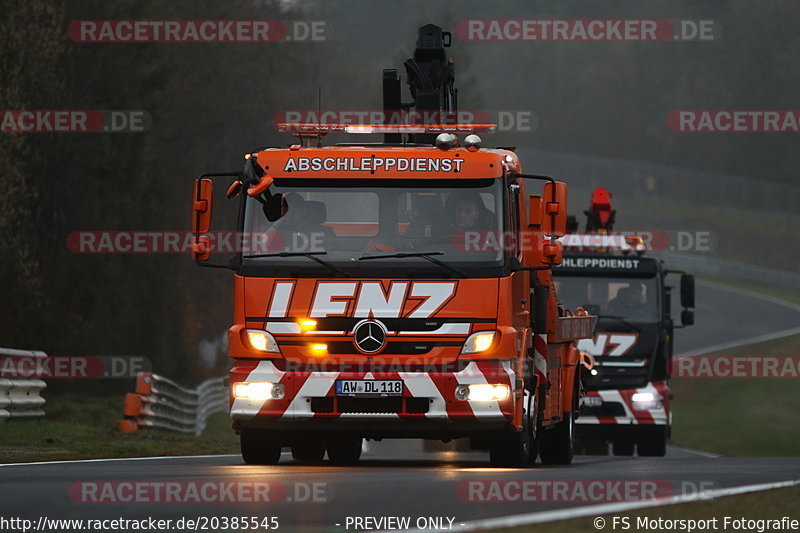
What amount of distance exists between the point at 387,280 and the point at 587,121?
384 feet

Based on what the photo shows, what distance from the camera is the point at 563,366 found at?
62.2 feet

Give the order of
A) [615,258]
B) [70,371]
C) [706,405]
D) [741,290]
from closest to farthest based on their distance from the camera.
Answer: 1. [615,258]
2. [70,371]
3. [706,405]
4. [741,290]

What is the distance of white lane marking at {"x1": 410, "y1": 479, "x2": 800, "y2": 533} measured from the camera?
969 centimetres

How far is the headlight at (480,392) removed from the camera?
15.2 m

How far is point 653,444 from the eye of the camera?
26219 mm

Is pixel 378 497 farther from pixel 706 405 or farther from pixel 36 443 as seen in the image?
pixel 706 405

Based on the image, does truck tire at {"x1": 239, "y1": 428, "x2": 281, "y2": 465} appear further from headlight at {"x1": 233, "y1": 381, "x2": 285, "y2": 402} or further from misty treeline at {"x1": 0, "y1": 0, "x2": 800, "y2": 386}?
misty treeline at {"x1": 0, "y1": 0, "x2": 800, "y2": 386}

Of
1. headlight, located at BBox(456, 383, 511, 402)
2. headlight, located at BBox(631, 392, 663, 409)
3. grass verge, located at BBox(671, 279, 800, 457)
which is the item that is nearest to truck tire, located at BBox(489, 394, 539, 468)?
headlight, located at BBox(456, 383, 511, 402)

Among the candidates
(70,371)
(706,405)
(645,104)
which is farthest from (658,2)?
(70,371)

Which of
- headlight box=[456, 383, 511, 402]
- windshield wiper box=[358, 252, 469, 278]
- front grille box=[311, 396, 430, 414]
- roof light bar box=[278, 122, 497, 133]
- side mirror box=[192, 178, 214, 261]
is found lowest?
front grille box=[311, 396, 430, 414]

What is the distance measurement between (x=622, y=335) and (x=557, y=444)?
631 cm

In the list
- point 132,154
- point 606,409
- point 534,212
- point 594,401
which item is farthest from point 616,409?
point 132,154

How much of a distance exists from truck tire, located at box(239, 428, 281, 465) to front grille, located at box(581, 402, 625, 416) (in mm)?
9812

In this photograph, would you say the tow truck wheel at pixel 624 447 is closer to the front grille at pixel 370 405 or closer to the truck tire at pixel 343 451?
the truck tire at pixel 343 451
